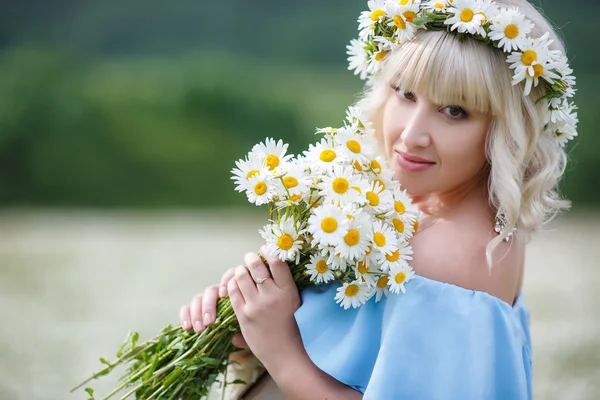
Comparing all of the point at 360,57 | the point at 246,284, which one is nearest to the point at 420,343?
the point at 246,284

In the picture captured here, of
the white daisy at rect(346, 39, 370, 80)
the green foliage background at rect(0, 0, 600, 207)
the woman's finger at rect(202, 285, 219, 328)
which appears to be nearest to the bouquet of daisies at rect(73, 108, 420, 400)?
the woman's finger at rect(202, 285, 219, 328)

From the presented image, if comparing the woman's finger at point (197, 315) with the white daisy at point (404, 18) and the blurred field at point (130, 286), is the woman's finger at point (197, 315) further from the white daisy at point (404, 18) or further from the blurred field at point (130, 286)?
the blurred field at point (130, 286)

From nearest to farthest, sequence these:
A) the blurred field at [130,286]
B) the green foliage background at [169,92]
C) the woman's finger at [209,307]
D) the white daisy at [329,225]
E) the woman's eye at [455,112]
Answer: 1. the white daisy at [329,225]
2. the woman's eye at [455,112]
3. the woman's finger at [209,307]
4. the blurred field at [130,286]
5. the green foliage background at [169,92]

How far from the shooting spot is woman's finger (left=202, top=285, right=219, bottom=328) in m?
2.12

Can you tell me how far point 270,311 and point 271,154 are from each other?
449mm

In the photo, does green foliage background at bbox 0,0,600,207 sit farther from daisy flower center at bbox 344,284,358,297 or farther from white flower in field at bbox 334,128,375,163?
daisy flower center at bbox 344,284,358,297

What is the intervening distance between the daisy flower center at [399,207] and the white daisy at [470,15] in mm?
502

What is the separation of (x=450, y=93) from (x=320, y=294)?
2.19 feet

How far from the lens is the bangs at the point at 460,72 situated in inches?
75.8

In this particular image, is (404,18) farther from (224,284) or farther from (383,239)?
(224,284)

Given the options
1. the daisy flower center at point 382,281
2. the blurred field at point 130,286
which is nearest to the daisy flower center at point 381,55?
the daisy flower center at point 382,281

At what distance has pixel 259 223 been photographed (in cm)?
808

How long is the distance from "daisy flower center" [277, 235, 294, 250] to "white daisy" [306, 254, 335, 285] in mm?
66

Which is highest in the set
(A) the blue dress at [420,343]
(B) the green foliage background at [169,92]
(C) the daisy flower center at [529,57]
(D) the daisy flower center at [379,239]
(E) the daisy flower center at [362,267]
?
(B) the green foliage background at [169,92]
